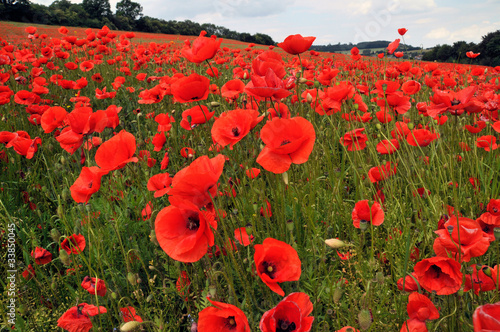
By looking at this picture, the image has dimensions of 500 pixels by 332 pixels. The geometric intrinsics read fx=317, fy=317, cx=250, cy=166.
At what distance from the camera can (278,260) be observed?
1.12 meters

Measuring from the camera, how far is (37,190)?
2738 mm

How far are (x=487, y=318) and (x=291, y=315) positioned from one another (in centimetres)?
52

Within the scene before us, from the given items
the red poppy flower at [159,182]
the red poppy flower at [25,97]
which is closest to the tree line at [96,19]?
the red poppy flower at [25,97]

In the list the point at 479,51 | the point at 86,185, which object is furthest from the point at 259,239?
the point at 479,51

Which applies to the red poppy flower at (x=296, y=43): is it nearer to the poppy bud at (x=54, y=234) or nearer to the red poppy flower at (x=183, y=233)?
the red poppy flower at (x=183, y=233)

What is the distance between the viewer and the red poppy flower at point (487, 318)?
0.71m

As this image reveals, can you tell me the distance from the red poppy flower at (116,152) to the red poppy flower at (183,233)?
0.47 metres

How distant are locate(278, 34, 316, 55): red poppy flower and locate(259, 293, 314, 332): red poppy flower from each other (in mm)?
1536

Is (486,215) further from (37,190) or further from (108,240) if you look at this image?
(37,190)

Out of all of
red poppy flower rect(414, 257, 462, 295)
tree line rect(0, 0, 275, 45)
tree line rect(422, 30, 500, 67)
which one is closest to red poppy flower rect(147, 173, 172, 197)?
red poppy flower rect(414, 257, 462, 295)

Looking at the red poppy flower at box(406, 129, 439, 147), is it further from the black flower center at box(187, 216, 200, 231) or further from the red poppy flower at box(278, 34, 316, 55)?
the black flower center at box(187, 216, 200, 231)

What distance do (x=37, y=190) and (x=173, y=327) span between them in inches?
78.3

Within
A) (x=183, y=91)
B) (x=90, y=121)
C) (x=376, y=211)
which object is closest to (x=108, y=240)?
(x=90, y=121)

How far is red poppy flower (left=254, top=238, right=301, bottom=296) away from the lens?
1037mm
